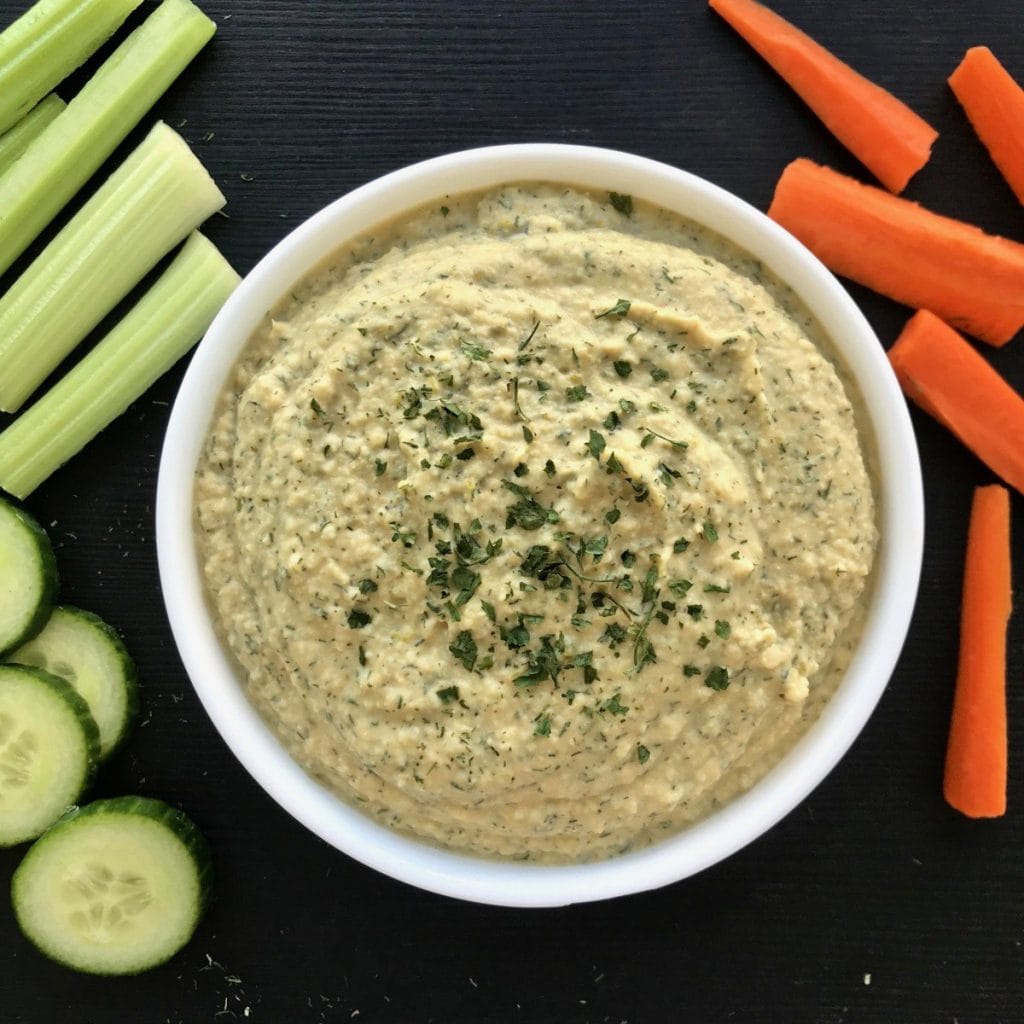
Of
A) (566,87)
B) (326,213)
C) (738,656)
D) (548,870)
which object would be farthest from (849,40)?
(548,870)

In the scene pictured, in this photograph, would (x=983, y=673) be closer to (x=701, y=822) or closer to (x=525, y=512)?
(x=701, y=822)

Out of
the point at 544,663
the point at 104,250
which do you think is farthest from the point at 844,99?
the point at 104,250

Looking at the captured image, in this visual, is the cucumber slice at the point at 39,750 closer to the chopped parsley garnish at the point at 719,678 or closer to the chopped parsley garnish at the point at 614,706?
the chopped parsley garnish at the point at 614,706

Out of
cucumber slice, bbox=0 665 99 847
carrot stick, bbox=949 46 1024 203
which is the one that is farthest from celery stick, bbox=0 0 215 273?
carrot stick, bbox=949 46 1024 203

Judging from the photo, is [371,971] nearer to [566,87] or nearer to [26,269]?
[26,269]

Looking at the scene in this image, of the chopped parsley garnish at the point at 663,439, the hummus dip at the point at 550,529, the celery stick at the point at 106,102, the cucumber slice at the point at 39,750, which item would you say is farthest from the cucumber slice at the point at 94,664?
the chopped parsley garnish at the point at 663,439

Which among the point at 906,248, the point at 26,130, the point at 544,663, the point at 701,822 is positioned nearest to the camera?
the point at 544,663
